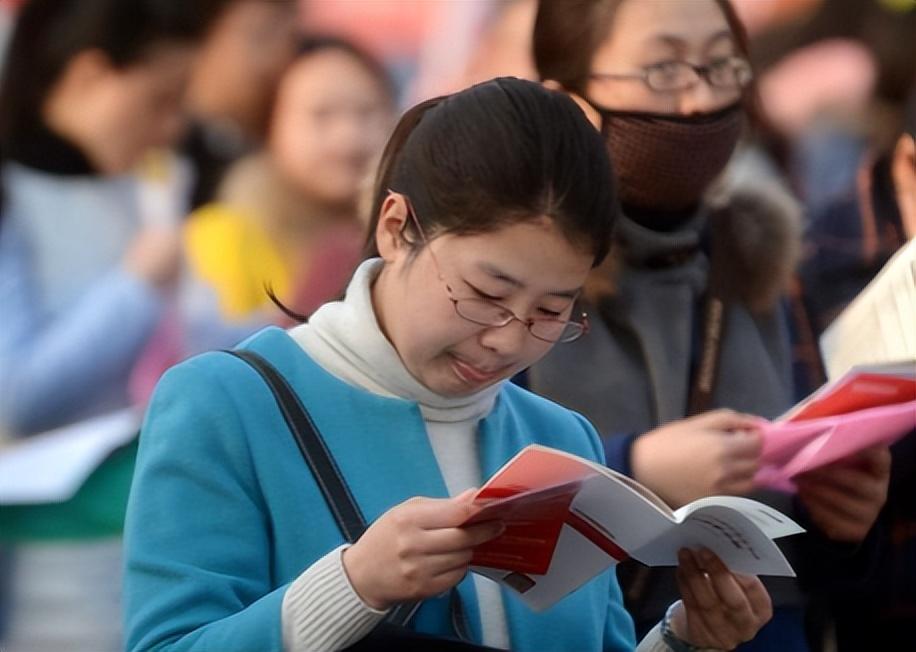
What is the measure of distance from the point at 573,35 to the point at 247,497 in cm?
120

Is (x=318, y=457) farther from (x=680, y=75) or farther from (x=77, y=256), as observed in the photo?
(x=77, y=256)

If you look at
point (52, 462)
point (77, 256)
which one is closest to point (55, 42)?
point (77, 256)

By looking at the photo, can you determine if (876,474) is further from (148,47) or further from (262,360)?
(148,47)

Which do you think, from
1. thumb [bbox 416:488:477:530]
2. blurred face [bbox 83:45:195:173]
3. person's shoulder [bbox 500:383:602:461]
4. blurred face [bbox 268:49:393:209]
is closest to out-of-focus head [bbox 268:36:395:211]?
blurred face [bbox 268:49:393:209]

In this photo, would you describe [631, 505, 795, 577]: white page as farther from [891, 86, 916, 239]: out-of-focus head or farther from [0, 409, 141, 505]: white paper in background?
[0, 409, 141, 505]: white paper in background

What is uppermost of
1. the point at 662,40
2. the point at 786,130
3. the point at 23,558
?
the point at 662,40

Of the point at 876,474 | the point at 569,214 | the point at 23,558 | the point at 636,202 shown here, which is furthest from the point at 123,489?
the point at 569,214

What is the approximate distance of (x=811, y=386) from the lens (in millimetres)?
3215

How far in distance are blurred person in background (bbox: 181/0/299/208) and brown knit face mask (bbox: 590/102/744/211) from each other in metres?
2.48

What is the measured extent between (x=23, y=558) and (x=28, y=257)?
2.55ft

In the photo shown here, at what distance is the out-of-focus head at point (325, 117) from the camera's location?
18.0 feet

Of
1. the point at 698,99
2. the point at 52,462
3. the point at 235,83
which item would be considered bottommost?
the point at 52,462

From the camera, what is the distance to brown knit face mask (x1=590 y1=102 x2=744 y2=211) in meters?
3.06

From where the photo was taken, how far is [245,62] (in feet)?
18.0
